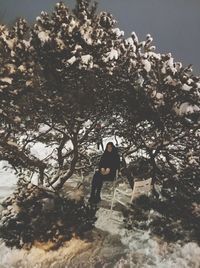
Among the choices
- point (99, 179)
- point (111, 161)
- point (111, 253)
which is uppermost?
point (111, 161)

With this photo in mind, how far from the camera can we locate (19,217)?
786 centimetres

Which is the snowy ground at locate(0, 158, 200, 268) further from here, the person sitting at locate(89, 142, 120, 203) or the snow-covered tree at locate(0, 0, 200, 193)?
the snow-covered tree at locate(0, 0, 200, 193)

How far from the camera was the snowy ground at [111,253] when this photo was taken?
6773mm

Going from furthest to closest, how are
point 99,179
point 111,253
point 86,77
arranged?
point 99,179 → point 86,77 → point 111,253

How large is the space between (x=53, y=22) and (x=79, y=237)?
13.4 ft

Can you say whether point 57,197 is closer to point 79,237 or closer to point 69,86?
point 79,237

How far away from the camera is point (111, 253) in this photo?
705 centimetres

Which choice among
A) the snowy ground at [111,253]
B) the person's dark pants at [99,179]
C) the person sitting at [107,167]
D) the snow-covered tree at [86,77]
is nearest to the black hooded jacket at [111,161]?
the person sitting at [107,167]

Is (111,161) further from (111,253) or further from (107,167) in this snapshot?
(111,253)

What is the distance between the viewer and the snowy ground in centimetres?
677

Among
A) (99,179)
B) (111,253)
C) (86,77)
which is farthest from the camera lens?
(99,179)

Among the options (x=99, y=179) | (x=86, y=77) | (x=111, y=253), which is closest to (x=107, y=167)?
(x=99, y=179)

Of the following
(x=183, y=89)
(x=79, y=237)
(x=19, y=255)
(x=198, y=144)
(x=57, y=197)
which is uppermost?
(x=183, y=89)

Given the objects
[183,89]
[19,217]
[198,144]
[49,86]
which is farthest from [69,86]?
[198,144]
